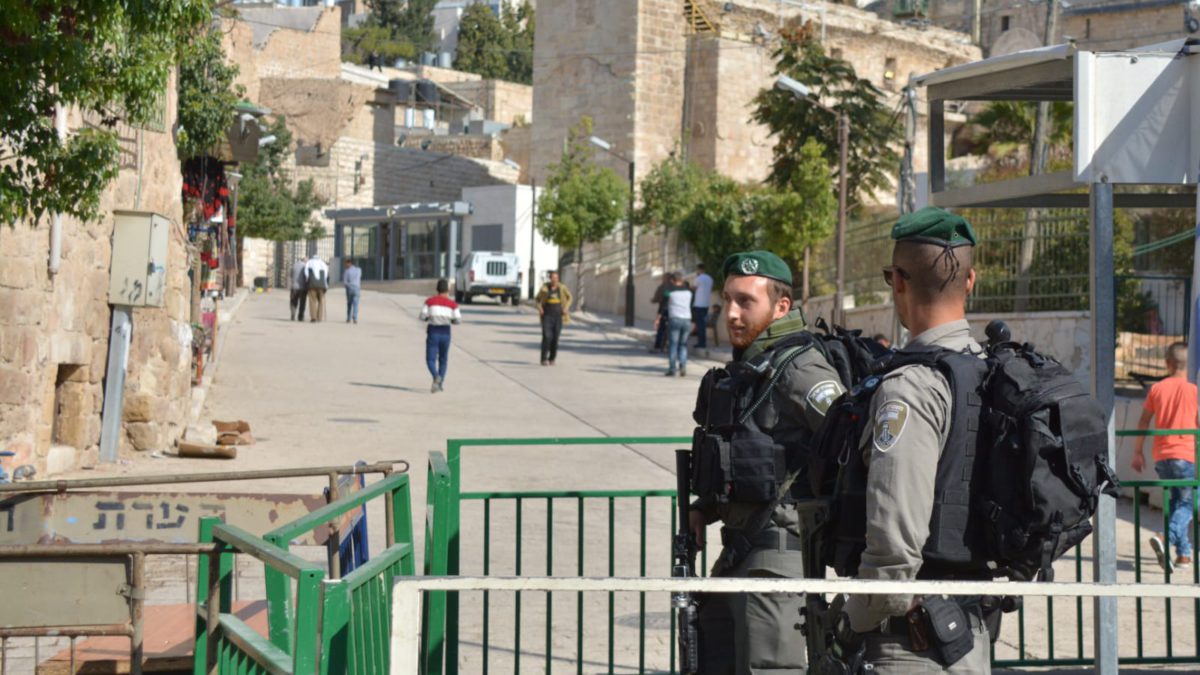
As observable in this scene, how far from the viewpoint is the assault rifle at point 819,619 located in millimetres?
3361

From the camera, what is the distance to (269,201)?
47.0 metres

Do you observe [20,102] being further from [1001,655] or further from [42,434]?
[1001,655]

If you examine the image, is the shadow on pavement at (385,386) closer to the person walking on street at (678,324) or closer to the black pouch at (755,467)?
the person walking on street at (678,324)

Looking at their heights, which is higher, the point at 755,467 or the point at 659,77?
the point at 659,77

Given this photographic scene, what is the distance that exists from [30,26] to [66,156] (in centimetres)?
113

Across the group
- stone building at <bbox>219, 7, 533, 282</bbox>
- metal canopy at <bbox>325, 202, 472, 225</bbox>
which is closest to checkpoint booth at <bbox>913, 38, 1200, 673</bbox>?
stone building at <bbox>219, 7, 533, 282</bbox>

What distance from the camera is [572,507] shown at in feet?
38.2

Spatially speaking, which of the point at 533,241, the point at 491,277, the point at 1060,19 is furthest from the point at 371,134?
the point at 1060,19

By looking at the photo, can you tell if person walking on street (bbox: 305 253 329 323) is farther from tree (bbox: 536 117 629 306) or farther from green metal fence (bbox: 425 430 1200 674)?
green metal fence (bbox: 425 430 1200 674)

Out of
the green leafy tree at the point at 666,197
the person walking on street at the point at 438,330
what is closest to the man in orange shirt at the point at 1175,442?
the person walking on street at the point at 438,330

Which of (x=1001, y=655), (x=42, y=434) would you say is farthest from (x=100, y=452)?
(x=1001, y=655)

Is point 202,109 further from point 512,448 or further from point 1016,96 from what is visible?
point 1016,96

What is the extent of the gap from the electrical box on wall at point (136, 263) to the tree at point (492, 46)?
8726cm

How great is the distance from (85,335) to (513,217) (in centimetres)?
4144
